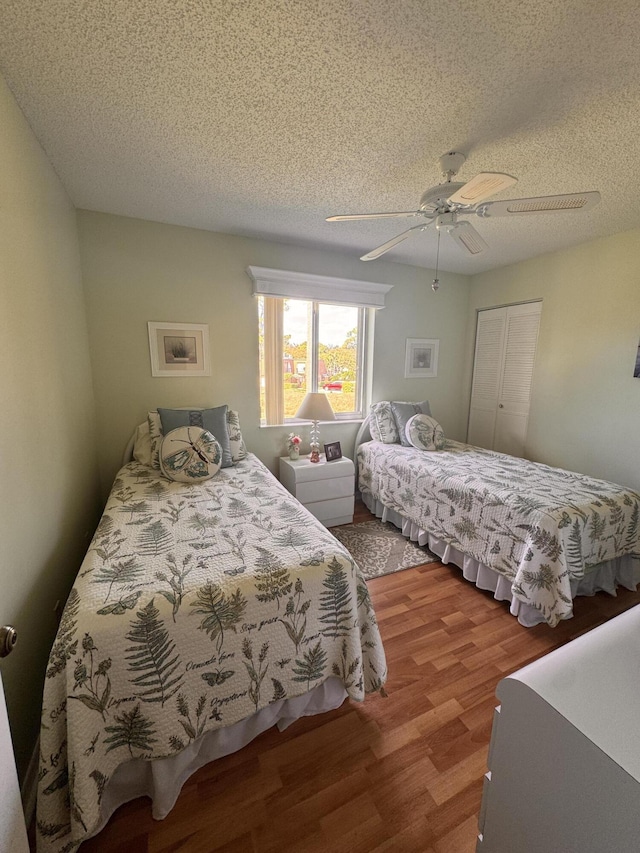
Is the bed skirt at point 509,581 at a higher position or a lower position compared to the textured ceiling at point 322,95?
lower

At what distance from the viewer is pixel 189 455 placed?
2.13m

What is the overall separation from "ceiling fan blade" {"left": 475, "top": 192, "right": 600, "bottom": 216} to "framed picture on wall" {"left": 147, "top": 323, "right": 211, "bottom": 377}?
209 cm

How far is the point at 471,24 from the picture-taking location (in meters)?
1.02

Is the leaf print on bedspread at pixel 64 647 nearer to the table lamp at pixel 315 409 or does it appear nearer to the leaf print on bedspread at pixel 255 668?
the leaf print on bedspread at pixel 255 668

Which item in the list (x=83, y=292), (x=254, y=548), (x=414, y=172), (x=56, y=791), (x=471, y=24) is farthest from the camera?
(x=83, y=292)

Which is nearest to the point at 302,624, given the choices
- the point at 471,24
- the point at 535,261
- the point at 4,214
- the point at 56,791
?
the point at 56,791

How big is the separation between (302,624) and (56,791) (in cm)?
78

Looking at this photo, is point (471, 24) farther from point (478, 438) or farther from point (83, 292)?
point (478, 438)

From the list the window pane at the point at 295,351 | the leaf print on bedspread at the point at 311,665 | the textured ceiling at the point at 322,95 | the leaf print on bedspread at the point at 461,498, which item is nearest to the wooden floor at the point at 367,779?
the leaf print on bedspread at the point at 311,665

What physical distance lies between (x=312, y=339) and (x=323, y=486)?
4.53ft

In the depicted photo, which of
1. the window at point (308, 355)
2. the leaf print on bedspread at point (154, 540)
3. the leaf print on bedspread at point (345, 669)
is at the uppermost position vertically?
the window at point (308, 355)

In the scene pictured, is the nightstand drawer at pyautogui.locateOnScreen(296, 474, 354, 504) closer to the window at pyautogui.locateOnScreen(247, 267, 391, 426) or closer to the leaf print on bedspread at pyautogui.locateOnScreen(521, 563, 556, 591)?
the window at pyautogui.locateOnScreen(247, 267, 391, 426)

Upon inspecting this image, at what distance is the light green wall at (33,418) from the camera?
3.67 ft

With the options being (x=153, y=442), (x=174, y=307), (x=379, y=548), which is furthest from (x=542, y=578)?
(x=174, y=307)
